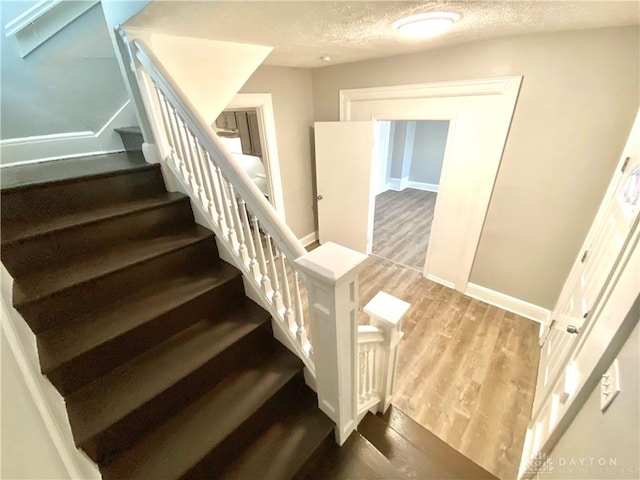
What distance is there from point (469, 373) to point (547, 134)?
1.90m

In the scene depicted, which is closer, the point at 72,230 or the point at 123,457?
the point at 123,457

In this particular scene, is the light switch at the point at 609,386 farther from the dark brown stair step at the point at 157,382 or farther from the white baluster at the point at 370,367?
the dark brown stair step at the point at 157,382

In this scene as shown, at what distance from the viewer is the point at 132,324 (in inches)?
41.4

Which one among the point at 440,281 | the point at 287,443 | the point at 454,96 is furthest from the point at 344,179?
the point at 287,443

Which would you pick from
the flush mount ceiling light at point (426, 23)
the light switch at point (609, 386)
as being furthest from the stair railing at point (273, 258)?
the flush mount ceiling light at point (426, 23)

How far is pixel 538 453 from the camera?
1.23 m

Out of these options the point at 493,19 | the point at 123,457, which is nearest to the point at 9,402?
the point at 123,457

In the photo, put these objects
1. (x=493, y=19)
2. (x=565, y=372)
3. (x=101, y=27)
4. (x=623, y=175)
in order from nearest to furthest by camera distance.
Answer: (x=565, y=372) → (x=493, y=19) → (x=623, y=175) → (x=101, y=27)

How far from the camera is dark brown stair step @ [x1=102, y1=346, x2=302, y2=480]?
2.97ft

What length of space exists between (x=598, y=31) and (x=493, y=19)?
82cm

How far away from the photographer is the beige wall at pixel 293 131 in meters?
2.70

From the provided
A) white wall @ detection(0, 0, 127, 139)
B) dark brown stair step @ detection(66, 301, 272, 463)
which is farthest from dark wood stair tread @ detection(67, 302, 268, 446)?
white wall @ detection(0, 0, 127, 139)

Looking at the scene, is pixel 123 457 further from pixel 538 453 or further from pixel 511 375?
pixel 511 375

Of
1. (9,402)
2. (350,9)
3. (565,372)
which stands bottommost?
(565,372)
